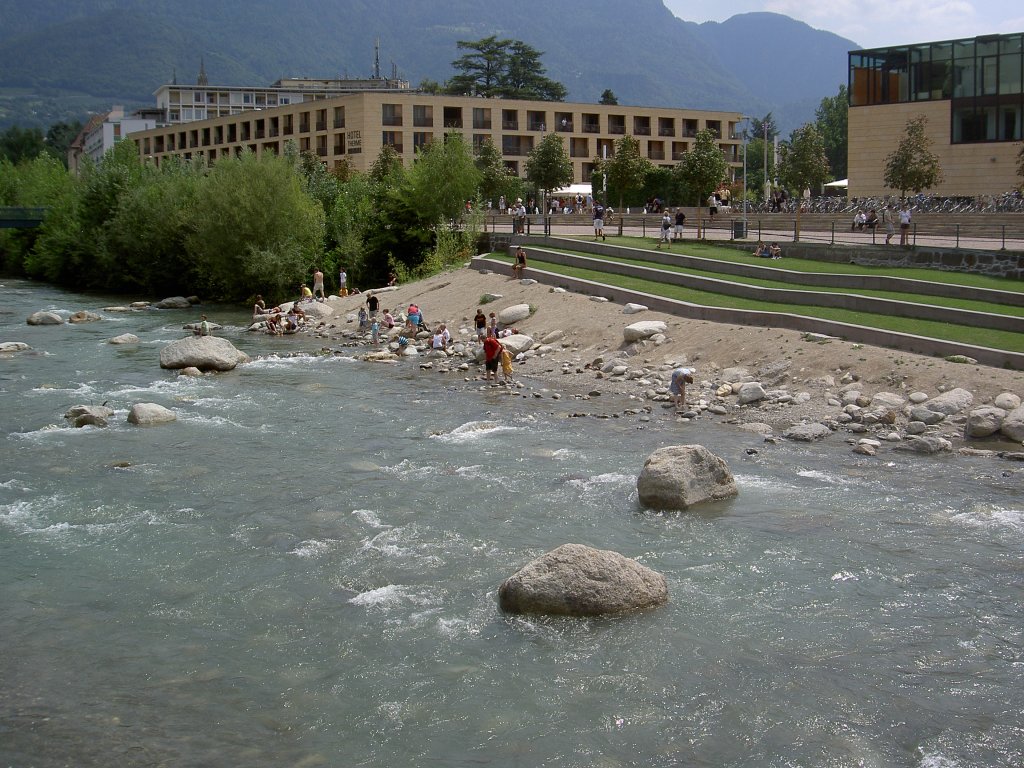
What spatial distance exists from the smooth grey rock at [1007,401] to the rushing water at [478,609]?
3054 millimetres

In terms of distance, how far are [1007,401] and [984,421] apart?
1.28m

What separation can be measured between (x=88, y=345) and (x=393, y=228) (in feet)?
67.4

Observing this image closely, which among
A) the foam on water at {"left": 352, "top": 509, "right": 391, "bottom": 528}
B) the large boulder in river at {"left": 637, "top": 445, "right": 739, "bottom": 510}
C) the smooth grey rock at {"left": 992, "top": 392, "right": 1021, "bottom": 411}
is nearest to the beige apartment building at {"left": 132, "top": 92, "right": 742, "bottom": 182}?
the smooth grey rock at {"left": 992, "top": 392, "right": 1021, "bottom": 411}

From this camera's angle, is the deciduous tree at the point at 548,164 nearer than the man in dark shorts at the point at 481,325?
No

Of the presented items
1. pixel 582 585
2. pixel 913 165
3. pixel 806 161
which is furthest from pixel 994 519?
pixel 806 161

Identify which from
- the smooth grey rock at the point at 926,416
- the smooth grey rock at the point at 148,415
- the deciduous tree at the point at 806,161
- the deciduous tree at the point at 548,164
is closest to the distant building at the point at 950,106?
the deciduous tree at the point at 806,161

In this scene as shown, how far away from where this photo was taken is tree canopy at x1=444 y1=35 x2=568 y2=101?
12800cm

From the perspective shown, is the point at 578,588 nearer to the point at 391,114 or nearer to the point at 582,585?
the point at 582,585

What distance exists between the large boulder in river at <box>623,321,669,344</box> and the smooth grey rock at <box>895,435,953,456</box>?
11.8 m

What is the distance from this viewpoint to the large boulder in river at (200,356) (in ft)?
111

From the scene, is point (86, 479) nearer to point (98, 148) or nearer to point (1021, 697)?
point (1021, 697)

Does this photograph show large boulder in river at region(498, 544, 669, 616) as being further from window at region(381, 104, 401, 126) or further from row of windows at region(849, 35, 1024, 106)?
window at region(381, 104, 401, 126)

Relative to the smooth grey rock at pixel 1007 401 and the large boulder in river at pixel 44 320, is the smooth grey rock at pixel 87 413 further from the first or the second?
the large boulder in river at pixel 44 320

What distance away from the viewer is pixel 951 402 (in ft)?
77.5
